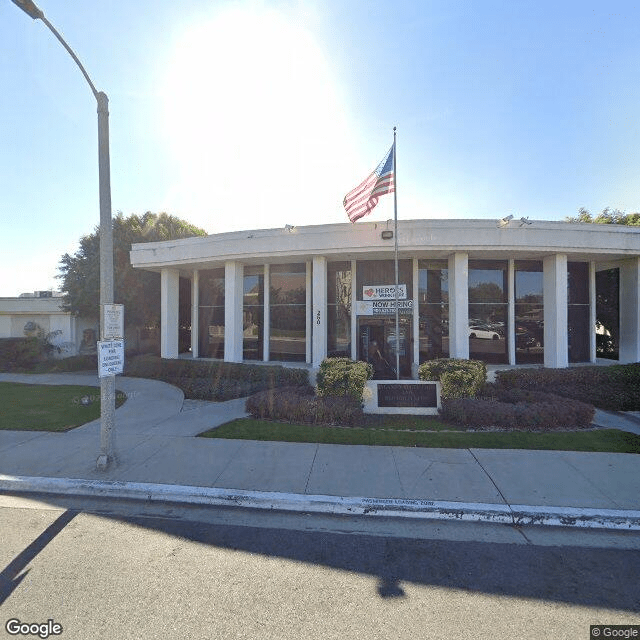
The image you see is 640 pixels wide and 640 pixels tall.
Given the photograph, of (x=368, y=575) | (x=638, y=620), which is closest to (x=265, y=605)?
(x=368, y=575)

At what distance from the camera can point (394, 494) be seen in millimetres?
4820

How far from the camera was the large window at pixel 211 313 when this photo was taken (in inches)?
629

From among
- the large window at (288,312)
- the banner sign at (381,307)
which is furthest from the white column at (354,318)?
the large window at (288,312)

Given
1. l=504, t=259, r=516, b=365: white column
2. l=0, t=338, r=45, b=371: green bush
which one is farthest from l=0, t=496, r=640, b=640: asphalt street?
l=0, t=338, r=45, b=371: green bush

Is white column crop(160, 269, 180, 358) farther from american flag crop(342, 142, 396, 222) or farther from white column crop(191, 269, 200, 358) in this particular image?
american flag crop(342, 142, 396, 222)

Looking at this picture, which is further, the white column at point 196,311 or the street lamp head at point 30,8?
the white column at point 196,311

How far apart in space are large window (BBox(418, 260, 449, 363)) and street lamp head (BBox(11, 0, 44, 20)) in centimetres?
1157

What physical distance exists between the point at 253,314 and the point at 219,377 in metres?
3.43

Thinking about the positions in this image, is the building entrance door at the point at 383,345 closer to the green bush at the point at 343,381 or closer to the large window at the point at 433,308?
the large window at the point at 433,308

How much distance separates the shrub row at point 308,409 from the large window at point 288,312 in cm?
550

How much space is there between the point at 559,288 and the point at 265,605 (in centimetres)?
1267

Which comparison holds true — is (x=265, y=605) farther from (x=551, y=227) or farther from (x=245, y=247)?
(x=551, y=227)

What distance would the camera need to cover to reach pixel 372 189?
10273mm

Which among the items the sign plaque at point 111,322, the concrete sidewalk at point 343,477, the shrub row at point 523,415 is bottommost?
the concrete sidewalk at point 343,477
